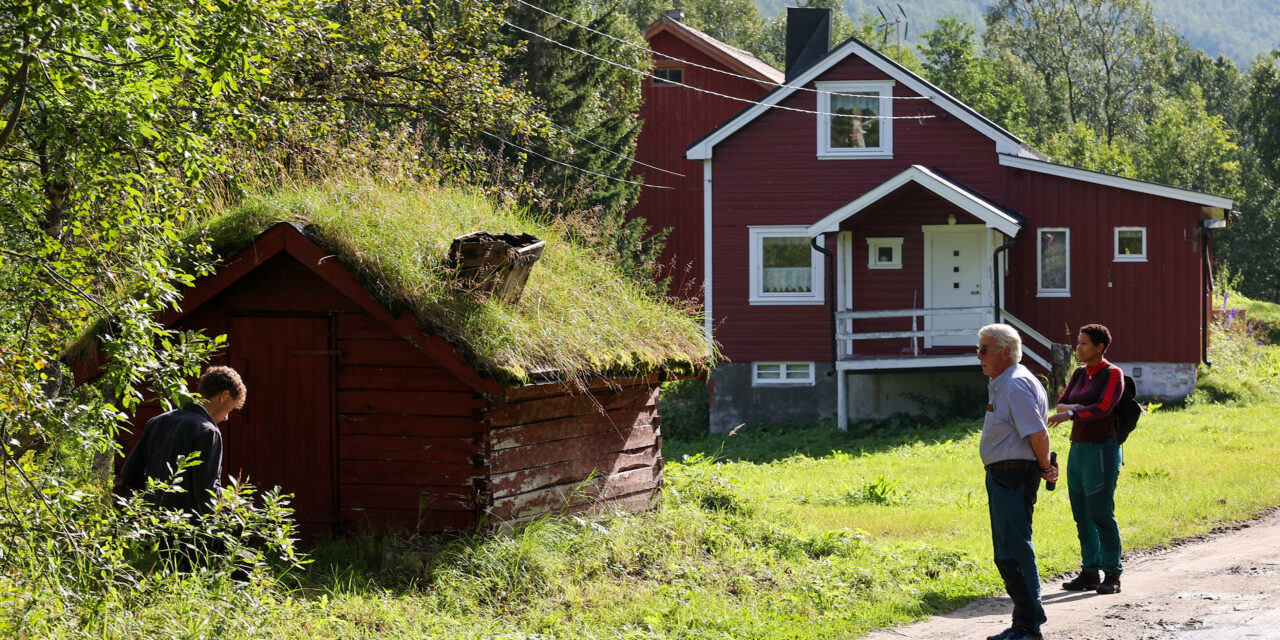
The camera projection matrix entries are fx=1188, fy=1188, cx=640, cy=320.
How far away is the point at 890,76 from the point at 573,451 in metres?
15.3

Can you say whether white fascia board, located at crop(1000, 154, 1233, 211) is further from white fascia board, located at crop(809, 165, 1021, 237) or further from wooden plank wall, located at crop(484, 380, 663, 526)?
wooden plank wall, located at crop(484, 380, 663, 526)

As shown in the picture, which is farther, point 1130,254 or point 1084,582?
point 1130,254

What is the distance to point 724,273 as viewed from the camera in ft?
76.2

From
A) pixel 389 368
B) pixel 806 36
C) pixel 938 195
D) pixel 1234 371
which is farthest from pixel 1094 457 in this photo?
pixel 806 36

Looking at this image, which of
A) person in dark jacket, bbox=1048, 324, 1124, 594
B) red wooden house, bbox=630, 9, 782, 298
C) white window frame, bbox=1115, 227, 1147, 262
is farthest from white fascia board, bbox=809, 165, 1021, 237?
person in dark jacket, bbox=1048, 324, 1124, 594

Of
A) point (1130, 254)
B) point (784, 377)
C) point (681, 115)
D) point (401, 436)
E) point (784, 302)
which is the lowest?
point (784, 377)

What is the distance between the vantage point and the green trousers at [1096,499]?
8461 mm

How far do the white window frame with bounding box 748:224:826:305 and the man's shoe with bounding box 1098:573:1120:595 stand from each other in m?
14.6

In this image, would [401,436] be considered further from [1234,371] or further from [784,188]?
[1234,371]

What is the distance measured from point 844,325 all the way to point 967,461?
232 inches

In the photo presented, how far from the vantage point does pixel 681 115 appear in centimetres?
3241

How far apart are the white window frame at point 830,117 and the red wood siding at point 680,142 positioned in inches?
307

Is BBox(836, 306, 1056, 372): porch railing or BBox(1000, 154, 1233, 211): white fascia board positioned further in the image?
BBox(1000, 154, 1233, 211): white fascia board

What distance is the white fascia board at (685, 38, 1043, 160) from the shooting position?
22.2 metres
